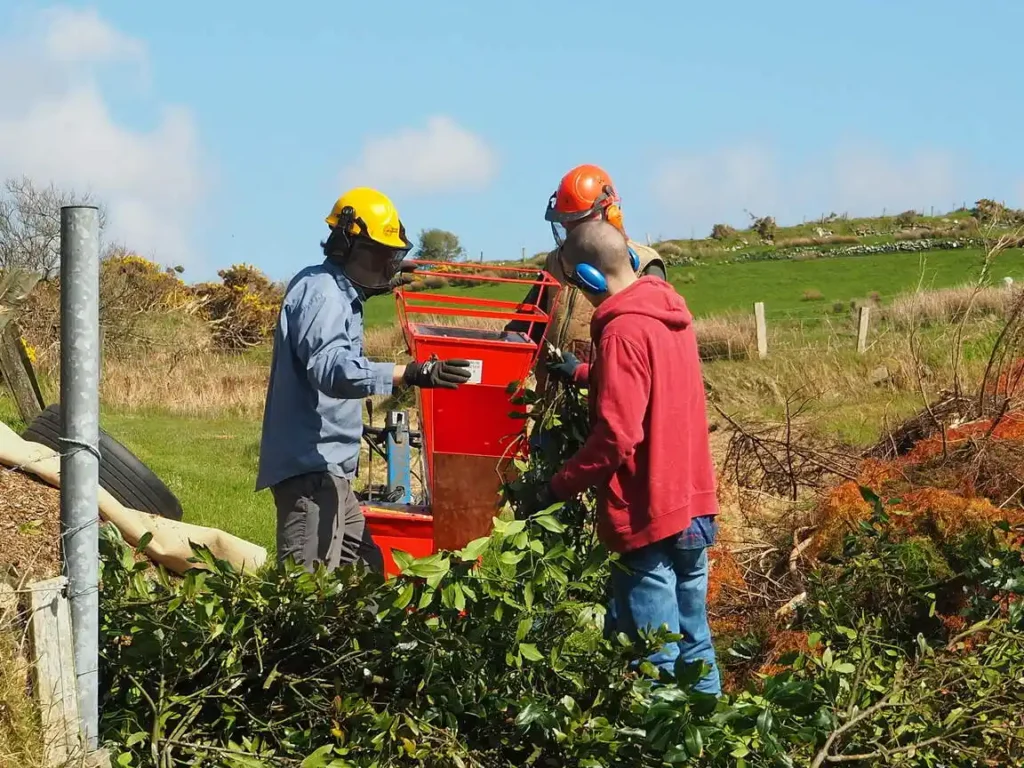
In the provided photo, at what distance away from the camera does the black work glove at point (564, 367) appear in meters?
4.17

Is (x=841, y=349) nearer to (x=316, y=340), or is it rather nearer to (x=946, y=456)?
(x=946, y=456)

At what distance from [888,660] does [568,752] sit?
4.19 feet

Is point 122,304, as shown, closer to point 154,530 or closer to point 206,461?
point 206,461

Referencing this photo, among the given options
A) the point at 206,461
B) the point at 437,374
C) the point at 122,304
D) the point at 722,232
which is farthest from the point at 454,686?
the point at 722,232

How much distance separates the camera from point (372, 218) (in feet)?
14.9

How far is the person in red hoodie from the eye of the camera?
3623 mm

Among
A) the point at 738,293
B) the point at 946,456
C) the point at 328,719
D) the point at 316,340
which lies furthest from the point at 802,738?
the point at 738,293

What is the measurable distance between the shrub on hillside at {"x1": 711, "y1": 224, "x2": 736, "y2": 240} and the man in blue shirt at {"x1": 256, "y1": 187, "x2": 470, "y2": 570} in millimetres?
66792

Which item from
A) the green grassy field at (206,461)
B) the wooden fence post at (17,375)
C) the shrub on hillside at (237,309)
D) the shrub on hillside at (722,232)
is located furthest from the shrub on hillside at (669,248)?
the wooden fence post at (17,375)

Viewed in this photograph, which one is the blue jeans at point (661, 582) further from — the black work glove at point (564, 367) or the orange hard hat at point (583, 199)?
the orange hard hat at point (583, 199)

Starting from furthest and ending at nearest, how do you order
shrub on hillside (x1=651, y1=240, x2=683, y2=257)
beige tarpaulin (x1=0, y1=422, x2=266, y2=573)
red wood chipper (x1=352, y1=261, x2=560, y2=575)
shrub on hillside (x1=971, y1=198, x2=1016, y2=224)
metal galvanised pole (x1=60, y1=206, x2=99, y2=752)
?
shrub on hillside (x1=651, y1=240, x2=683, y2=257), shrub on hillside (x1=971, y1=198, x2=1016, y2=224), beige tarpaulin (x1=0, y1=422, x2=266, y2=573), red wood chipper (x1=352, y1=261, x2=560, y2=575), metal galvanised pole (x1=60, y1=206, x2=99, y2=752)

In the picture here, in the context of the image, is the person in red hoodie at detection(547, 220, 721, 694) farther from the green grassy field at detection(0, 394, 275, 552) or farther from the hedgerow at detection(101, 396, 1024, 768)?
the green grassy field at detection(0, 394, 275, 552)

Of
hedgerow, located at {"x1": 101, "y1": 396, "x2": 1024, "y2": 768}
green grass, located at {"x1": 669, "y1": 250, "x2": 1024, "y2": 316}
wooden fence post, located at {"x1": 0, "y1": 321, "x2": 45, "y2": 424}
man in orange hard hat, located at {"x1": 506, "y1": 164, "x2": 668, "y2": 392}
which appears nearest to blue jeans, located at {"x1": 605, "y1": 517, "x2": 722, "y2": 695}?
hedgerow, located at {"x1": 101, "y1": 396, "x2": 1024, "y2": 768}

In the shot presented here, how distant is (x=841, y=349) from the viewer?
16.2 m
